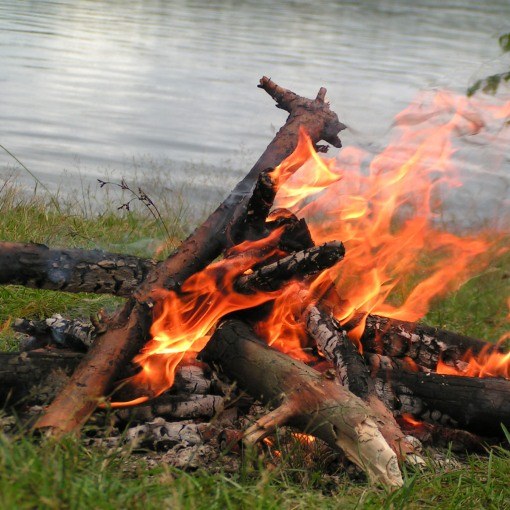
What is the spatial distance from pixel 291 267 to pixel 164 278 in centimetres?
67

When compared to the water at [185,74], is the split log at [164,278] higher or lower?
higher

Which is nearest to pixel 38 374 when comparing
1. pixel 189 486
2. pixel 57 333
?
pixel 57 333

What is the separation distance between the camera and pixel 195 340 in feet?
16.7

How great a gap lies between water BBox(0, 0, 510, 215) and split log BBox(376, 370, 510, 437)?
1.55m

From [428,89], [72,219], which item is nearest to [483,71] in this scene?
[428,89]

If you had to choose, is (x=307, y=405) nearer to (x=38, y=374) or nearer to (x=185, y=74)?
(x=38, y=374)

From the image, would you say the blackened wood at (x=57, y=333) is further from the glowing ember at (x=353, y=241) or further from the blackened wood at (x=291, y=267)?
the blackened wood at (x=291, y=267)

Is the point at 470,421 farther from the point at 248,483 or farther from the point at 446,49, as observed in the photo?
the point at 446,49

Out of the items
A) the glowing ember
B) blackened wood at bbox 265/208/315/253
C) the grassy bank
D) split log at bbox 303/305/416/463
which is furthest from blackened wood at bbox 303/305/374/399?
the grassy bank

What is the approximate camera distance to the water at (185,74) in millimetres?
17594

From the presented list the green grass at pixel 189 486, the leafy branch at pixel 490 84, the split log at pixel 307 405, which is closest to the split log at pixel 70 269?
the split log at pixel 307 405

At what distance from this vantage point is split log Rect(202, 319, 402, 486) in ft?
13.8

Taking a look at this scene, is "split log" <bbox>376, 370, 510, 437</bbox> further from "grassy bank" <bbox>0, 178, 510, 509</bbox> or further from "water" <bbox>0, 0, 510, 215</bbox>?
"water" <bbox>0, 0, 510, 215</bbox>

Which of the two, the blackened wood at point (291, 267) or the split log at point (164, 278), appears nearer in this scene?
the split log at point (164, 278)
